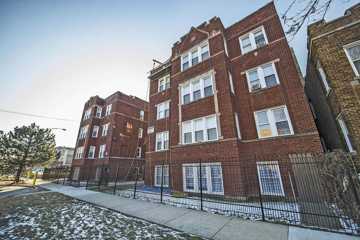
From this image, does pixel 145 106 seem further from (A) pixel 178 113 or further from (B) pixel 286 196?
(B) pixel 286 196

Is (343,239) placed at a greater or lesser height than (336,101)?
lesser

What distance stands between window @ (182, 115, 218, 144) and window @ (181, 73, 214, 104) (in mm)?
2049

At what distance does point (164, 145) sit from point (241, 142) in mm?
7571

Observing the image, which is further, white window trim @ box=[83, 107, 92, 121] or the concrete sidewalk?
white window trim @ box=[83, 107, 92, 121]

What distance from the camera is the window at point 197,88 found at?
12.6 meters

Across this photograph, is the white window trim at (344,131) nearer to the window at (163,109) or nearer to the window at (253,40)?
the window at (253,40)

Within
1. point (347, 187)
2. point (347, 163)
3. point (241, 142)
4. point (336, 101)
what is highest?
point (336, 101)

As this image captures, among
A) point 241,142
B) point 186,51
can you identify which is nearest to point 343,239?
point 241,142

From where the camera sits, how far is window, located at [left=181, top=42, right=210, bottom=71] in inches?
539

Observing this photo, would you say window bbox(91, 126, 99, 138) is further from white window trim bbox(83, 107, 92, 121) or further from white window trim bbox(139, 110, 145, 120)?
white window trim bbox(139, 110, 145, 120)

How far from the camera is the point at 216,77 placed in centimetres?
1216

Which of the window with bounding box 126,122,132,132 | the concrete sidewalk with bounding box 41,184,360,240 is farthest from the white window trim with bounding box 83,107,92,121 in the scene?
the concrete sidewalk with bounding box 41,184,360,240

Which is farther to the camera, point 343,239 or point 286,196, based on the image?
point 286,196

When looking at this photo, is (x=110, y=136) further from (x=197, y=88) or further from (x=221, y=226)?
(x=221, y=226)
